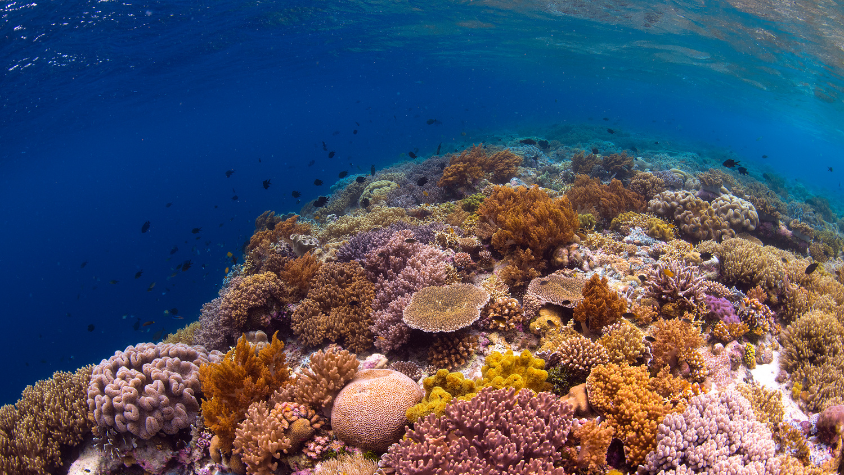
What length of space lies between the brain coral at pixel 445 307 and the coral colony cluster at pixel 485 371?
4cm

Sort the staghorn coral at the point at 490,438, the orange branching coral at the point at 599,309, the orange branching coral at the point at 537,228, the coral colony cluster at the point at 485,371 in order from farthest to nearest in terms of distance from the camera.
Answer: the orange branching coral at the point at 537,228, the orange branching coral at the point at 599,309, the coral colony cluster at the point at 485,371, the staghorn coral at the point at 490,438

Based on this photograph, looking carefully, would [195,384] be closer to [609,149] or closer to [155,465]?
[155,465]

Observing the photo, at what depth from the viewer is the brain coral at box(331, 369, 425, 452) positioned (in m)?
4.10

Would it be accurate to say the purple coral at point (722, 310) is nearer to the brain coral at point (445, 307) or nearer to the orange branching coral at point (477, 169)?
the brain coral at point (445, 307)

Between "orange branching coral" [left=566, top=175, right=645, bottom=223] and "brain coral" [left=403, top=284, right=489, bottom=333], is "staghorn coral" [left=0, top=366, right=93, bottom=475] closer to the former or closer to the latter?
"brain coral" [left=403, top=284, right=489, bottom=333]

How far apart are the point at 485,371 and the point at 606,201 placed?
30.9ft

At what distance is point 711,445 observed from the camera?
129 inches

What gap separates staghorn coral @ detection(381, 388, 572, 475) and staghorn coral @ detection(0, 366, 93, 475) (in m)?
5.61

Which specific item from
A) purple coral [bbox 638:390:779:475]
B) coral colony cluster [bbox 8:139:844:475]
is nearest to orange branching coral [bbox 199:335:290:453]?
coral colony cluster [bbox 8:139:844:475]

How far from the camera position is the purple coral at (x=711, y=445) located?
323 cm

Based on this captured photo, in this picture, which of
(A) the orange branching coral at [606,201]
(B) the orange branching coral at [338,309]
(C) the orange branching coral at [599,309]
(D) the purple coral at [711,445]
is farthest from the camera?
(A) the orange branching coral at [606,201]

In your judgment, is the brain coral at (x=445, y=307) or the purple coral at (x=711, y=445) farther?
the brain coral at (x=445, y=307)

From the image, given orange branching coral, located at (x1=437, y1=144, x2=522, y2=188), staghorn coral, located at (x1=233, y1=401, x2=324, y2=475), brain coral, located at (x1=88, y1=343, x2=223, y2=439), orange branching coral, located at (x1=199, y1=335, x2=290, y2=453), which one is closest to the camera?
staghorn coral, located at (x1=233, y1=401, x2=324, y2=475)

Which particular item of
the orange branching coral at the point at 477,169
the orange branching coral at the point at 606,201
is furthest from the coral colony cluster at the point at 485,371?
the orange branching coral at the point at 477,169
